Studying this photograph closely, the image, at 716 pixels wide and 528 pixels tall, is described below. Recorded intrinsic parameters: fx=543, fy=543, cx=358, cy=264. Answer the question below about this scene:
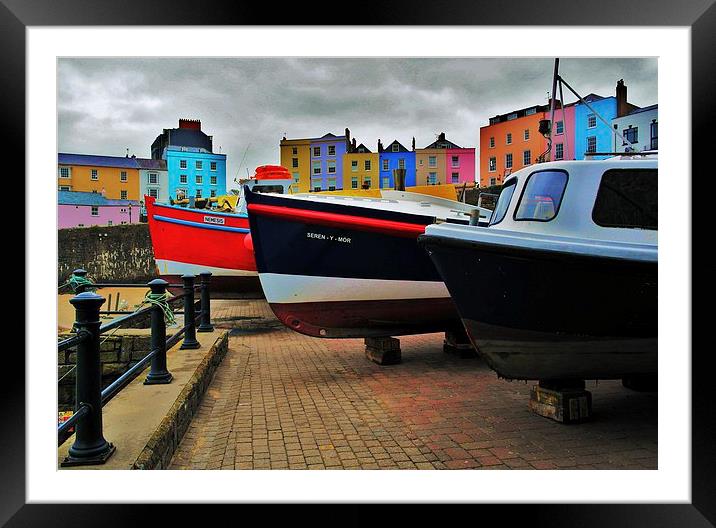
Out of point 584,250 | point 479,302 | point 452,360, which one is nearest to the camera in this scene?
point 584,250

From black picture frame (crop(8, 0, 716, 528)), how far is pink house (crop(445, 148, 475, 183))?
5.74m

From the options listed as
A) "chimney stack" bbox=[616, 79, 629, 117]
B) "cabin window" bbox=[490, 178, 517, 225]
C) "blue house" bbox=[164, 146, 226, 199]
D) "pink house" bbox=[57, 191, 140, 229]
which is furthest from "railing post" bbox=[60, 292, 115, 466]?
"pink house" bbox=[57, 191, 140, 229]

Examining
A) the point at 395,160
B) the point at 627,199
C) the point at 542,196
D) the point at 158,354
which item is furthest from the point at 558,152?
the point at 395,160

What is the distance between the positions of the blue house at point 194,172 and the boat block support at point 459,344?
5734mm

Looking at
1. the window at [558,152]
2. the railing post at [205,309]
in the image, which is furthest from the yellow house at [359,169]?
the window at [558,152]

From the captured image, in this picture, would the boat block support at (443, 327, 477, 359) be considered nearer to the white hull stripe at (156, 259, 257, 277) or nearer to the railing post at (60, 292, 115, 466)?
the railing post at (60, 292, 115, 466)

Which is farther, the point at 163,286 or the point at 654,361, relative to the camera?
the point at 163,286

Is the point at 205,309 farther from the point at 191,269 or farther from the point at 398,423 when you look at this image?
the point at 191,269

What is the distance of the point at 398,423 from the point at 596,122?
13.7ft

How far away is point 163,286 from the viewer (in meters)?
4.69

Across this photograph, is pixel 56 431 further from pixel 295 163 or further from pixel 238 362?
pixel 295 163

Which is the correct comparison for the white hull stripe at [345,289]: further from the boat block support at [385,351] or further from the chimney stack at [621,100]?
the chimney stack at [621,100]
